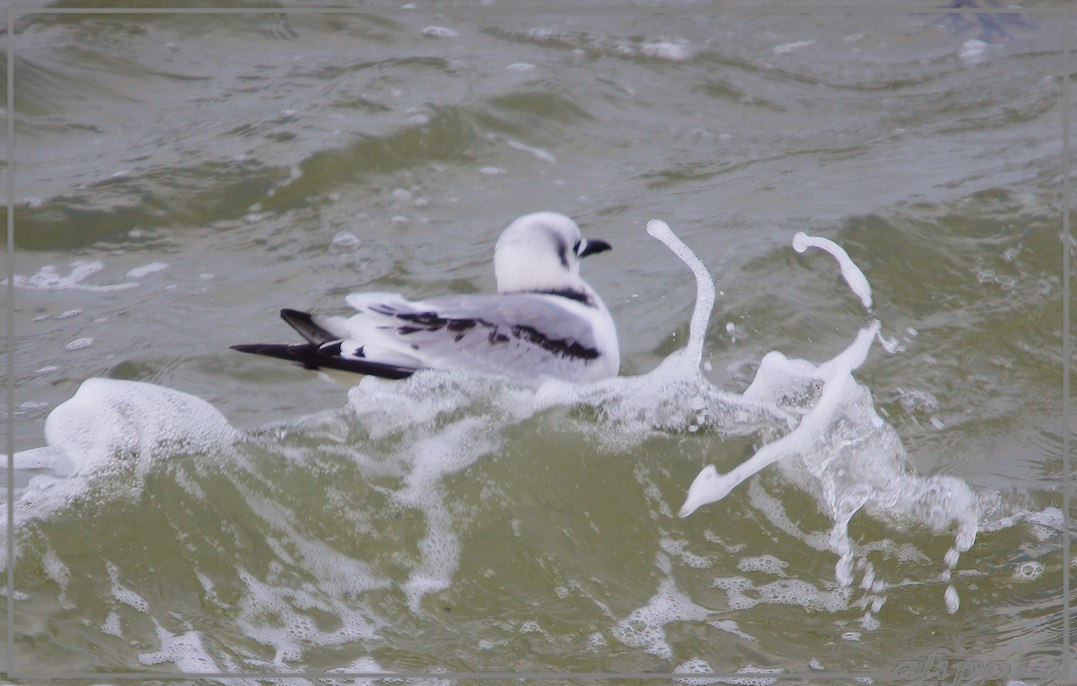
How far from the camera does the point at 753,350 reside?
489 centimetres

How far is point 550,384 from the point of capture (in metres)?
3.90

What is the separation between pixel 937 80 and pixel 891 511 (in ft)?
16.3

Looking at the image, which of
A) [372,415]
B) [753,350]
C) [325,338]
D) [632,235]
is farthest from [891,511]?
[632,235]

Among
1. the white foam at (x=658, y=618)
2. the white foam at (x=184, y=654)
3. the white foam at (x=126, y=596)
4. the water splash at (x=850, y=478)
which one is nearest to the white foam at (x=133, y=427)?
the white foam at (x=126, y=596)

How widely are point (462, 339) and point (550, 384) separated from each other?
34cm

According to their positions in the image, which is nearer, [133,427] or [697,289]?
[133,427]

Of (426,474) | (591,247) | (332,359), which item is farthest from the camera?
(591,247)

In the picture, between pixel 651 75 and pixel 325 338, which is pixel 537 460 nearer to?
pixel 325 338

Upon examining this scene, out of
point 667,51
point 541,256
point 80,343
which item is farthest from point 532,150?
point 80,343

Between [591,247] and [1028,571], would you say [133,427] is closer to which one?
[591,247]

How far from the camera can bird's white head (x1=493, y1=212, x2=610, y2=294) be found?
430 cm

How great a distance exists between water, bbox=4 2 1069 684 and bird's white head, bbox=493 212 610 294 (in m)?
0.53

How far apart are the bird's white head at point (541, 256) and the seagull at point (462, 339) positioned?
197 millimetres

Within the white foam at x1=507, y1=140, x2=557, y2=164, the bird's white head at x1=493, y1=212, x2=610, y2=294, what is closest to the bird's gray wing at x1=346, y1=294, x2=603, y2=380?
the bird's white head at x1=493, y1=212, x2=610, y2=294
